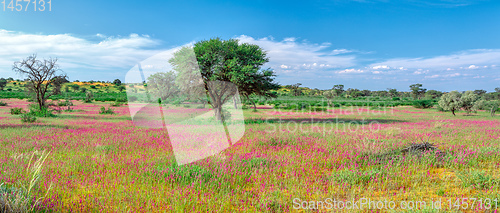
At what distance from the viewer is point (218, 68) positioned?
19844 millimetres

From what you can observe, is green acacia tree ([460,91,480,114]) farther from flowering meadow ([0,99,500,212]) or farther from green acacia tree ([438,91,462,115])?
flowering meadow ([0,99,500,212])

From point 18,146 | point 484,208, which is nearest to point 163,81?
point 18,146

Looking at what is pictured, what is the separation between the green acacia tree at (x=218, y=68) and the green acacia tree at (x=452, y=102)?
1144 inches

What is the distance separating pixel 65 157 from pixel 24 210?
4.27 m

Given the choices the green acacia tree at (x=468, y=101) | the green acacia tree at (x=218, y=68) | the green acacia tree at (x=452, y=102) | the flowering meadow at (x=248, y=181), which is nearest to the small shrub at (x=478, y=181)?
the flowering meadow at (x=248, y=181)

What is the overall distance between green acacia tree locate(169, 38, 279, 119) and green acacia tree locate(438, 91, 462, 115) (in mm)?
29065

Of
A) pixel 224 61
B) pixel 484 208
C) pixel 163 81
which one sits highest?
pixel 224 61

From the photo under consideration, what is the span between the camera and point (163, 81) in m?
22.1

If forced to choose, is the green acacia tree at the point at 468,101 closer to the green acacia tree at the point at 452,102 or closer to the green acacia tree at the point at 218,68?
the green acacia tree at the point at 452,102

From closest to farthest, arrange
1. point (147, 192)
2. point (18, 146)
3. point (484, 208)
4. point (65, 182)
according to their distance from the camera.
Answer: point (484, 208) < point (147, 192) < point (65, 182) < point (18, 146)

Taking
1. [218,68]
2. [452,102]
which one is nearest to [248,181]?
[218,68]

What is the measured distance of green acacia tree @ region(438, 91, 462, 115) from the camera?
33328 millimetres

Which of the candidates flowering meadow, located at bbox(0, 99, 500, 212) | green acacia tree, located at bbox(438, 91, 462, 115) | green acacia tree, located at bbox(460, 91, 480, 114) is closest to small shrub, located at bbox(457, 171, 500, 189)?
flowering meadow, located at bbox(0, 99, 500, 212)

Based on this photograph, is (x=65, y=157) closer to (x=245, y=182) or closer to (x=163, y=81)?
(x=245, y=182)
